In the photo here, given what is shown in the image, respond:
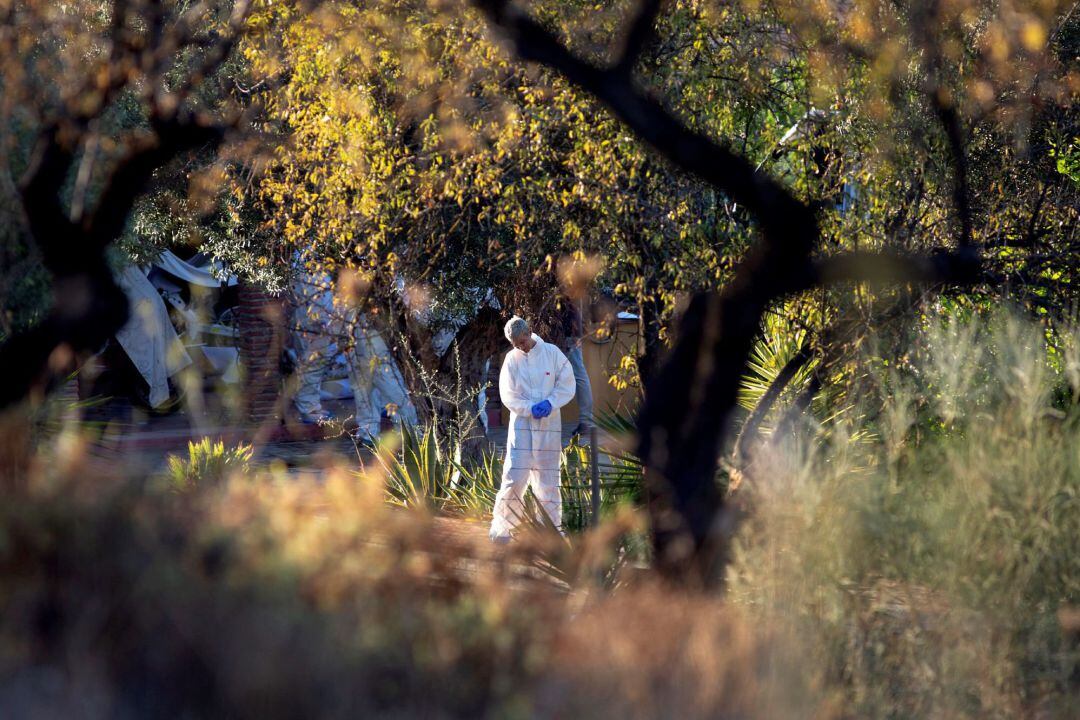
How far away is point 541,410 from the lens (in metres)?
9.73

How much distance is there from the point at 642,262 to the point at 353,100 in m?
2.31

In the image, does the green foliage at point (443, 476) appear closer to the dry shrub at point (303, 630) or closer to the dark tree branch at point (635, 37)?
the dark tree branch at point (635, 37)

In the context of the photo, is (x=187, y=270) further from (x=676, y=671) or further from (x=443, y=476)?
(x=676, y=671)

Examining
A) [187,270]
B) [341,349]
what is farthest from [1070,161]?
[187,270]

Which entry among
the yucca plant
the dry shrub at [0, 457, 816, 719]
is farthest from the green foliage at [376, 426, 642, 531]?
the dry shrub at [0, 457, 816, 719]

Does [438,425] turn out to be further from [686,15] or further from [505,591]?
[505,591]

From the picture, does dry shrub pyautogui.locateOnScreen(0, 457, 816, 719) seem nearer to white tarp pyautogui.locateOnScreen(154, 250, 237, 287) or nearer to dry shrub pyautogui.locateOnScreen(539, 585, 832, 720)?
dry shrub pyautogui.locateOnScreen(539, 585, 832, 720)

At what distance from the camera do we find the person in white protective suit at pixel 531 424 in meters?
9.50

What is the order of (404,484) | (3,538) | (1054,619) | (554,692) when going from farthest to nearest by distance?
1. (404,484)
2. (1054,619)
3. (3,538)
4. (554,692)

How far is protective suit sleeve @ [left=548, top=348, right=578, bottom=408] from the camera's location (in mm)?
10031

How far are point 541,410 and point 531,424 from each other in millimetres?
176

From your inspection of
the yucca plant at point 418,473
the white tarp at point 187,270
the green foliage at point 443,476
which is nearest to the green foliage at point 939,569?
the green foliage at point 443,476

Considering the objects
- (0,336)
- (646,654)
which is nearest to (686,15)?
(0,336)

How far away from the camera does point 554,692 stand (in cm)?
366
